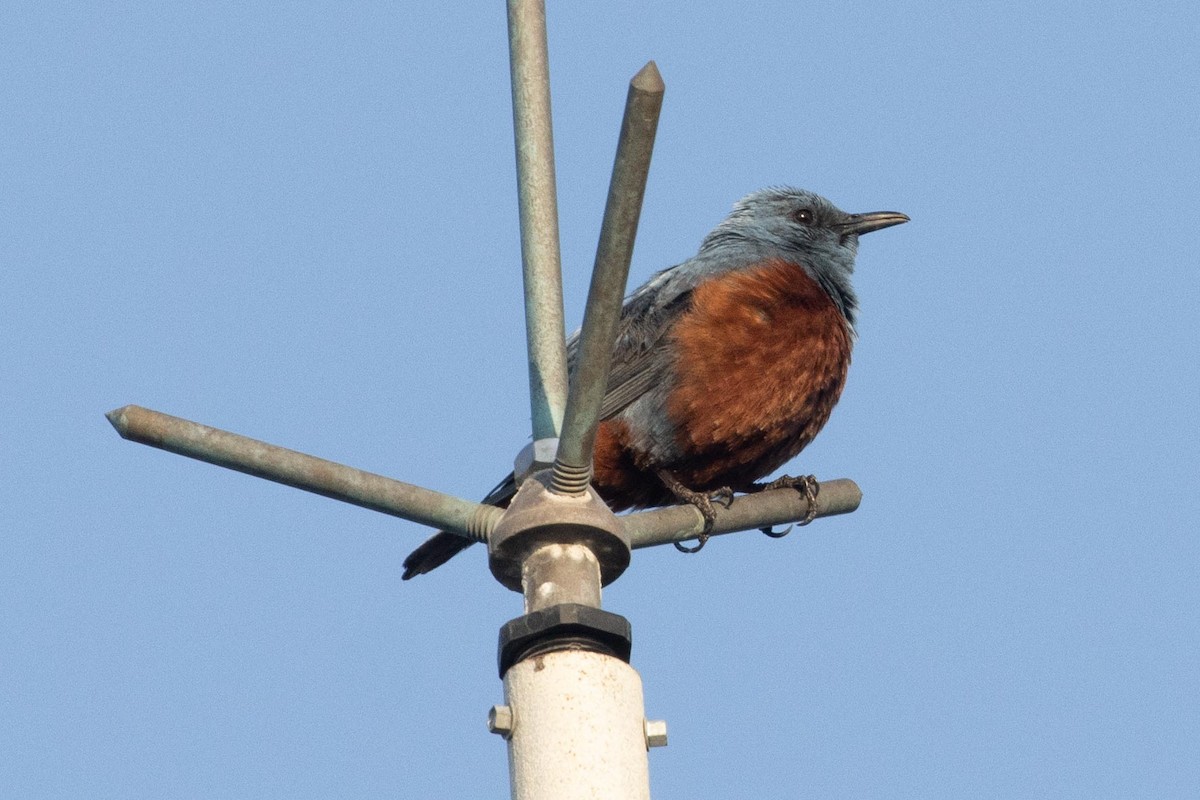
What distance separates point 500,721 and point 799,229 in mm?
5597

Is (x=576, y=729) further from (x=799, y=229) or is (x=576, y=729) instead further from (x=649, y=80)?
(x=799, y=229)

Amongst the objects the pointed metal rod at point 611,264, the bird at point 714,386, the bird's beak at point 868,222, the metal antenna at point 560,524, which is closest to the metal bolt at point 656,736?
the metal antenna at point 560,524

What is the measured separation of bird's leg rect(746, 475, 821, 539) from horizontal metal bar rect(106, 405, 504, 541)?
1.48 metres

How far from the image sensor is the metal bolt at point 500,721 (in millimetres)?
3377

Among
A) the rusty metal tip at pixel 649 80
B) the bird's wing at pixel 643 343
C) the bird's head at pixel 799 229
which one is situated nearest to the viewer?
the rusty metal tip at pixel 649 80

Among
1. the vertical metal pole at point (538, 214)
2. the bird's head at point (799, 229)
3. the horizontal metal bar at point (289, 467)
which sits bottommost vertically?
the horizontal metal bar at point (289, 467)

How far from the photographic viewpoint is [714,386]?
7.03 m

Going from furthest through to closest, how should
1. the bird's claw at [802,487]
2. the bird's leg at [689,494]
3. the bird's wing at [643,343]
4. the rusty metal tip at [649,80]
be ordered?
A: the bird's wing at [643,343] → the bird's leg at [689,494] → the bird's claw at [802,487] → the rusty metal tip at [649,80]

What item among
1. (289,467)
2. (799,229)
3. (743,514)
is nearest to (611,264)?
(289,467)

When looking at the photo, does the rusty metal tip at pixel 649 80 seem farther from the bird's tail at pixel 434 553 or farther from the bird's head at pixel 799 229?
the bird's head at pixel 799 229

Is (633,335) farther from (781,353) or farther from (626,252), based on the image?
(626,252)

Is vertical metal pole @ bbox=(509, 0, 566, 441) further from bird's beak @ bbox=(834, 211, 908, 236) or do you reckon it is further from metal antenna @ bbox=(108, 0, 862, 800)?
bird's beak @ bbox=(834, 211, 908, 236)

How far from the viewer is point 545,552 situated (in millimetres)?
3711

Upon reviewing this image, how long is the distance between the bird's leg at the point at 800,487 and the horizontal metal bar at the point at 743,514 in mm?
34
